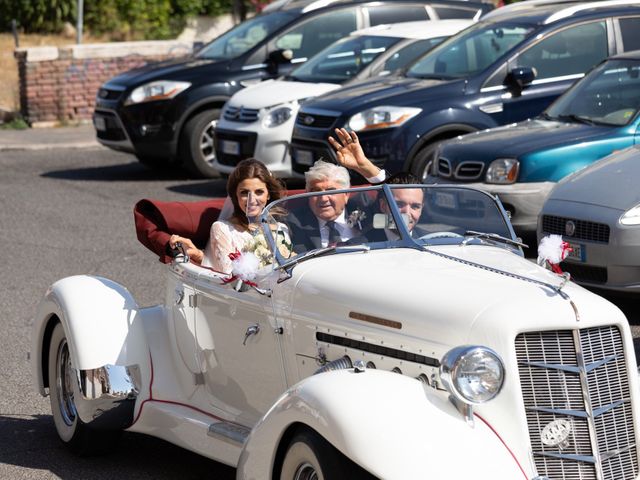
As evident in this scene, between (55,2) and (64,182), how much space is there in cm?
1387

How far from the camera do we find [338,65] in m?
14.9

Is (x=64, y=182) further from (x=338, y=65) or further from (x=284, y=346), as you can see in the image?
(x=284, y=346)

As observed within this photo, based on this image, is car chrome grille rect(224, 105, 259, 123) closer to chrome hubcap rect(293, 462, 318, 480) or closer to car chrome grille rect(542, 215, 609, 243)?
car chrome grille rect(542, 215, 609, 243)

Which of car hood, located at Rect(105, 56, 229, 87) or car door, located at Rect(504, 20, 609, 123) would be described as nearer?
car door, located at Rect(504, 20, 609, 123)

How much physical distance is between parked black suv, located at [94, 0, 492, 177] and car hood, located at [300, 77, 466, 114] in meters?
2.53

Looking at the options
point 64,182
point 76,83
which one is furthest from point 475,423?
point 76,83

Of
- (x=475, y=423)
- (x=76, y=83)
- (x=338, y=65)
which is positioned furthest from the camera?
(x=76, y=83)

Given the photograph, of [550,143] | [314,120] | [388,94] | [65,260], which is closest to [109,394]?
[65,260]

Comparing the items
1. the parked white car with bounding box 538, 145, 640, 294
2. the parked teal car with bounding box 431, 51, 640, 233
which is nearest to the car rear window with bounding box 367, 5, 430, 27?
the parked teal car with bounding box 431, 51, 640, 233

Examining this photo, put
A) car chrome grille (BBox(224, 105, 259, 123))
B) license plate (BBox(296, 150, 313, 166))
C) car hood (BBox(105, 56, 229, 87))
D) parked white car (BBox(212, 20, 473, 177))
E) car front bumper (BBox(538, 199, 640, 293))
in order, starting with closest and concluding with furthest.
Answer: car front bumper (BBox(538, 199, 640, 293)), license plate (BBox(296, 150, 313, 166)), parked white car (BBox(212, 20, 473, 177)), car chrome grille (BBox(224, 105, 259, 123)), car hood (BBox(105, 56, 229, 87))

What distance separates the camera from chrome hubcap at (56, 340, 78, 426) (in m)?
6.48

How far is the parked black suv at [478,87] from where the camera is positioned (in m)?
12.3

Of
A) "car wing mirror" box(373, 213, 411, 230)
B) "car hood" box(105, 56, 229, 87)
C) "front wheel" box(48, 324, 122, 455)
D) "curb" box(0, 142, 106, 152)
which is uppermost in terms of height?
"car wing mirror" box(373, 213, 411, 230)

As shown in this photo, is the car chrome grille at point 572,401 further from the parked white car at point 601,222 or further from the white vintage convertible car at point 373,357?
the parked white car at point 601,222
